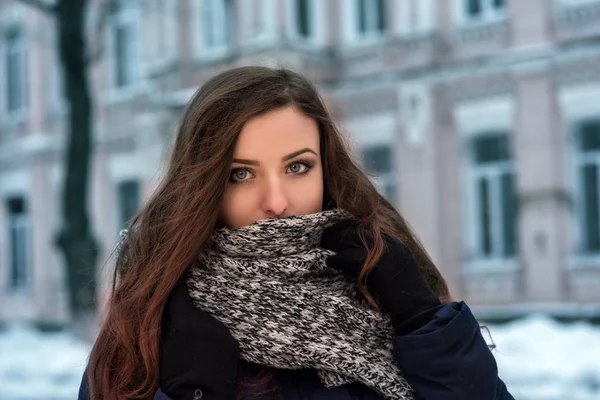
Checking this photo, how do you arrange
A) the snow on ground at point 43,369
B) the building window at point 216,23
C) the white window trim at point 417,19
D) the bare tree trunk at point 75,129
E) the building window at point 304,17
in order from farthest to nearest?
the building window at point 216,23, the building window at point 304,17, the white window trim at point 417,19, the bare tree trunk at point 75,129, the snow on ground at point 43,369

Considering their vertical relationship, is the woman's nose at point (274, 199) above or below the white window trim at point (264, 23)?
below

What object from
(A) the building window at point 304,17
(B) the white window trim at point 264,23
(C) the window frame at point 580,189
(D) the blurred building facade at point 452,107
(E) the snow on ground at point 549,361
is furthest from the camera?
(A) the building window at point 304,17

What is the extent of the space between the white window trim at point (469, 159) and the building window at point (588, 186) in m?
1.19

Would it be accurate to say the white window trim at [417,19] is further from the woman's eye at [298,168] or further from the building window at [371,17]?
the woman's eye at [298,168]

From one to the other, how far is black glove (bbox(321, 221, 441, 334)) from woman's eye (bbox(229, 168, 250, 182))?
9.2 inches

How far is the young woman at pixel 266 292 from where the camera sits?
1878 mm

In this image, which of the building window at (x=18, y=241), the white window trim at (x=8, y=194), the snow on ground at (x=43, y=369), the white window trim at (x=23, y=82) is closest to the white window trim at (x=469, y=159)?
the snow on ground at (x=43, y=369)

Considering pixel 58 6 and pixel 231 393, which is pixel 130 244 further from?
pixel 58 6

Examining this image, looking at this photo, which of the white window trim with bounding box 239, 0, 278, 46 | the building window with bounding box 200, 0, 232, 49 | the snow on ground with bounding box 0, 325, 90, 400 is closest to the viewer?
the snow on ground with bounding box 0, 325, 90, 400

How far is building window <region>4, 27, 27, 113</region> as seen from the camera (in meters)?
22.4

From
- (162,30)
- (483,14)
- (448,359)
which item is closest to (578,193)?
(483,14)

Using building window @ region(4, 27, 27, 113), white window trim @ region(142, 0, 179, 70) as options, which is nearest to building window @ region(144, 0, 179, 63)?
white window trim @ region(142, 0, 179, 70)

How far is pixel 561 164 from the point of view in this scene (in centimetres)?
1368

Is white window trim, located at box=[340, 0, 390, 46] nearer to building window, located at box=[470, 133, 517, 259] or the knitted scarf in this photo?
building window, located at box=[470, 133, 517, 259]
